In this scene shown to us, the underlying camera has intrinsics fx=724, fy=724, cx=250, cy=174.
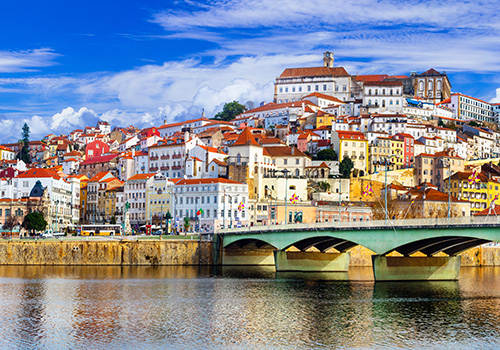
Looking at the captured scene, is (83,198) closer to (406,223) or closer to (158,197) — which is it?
(158,197)

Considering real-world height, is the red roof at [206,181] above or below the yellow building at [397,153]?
below

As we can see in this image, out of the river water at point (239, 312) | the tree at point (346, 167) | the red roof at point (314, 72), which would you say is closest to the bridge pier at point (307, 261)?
the river water at point (239, 312)

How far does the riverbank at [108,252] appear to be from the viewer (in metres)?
77.2

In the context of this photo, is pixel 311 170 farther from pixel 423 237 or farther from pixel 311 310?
pixel 311 310

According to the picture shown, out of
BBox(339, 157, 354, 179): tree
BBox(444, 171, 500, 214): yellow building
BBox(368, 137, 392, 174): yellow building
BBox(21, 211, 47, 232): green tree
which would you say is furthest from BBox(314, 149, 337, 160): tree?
BBox(21, 211, 47, 232): green tree

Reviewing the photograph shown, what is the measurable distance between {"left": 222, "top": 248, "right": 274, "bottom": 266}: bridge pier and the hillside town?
8588mm

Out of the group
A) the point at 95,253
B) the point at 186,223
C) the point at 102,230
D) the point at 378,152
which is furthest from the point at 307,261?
the point at 378,152

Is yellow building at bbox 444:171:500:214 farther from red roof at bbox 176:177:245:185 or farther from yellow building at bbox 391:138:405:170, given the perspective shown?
red roof at bbox 176:177:245:185

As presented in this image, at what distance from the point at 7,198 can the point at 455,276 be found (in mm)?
70644

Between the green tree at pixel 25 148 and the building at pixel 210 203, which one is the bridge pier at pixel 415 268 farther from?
the green tree at pixel 25 148

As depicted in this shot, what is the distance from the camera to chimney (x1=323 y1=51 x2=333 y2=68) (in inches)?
7628

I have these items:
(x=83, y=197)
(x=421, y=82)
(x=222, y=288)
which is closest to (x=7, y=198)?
(x=83, y=197)

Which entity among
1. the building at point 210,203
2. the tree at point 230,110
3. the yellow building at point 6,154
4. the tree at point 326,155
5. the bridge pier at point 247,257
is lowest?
the bridge pier at point 247,257

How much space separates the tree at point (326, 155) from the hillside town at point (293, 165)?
0.73 ft
